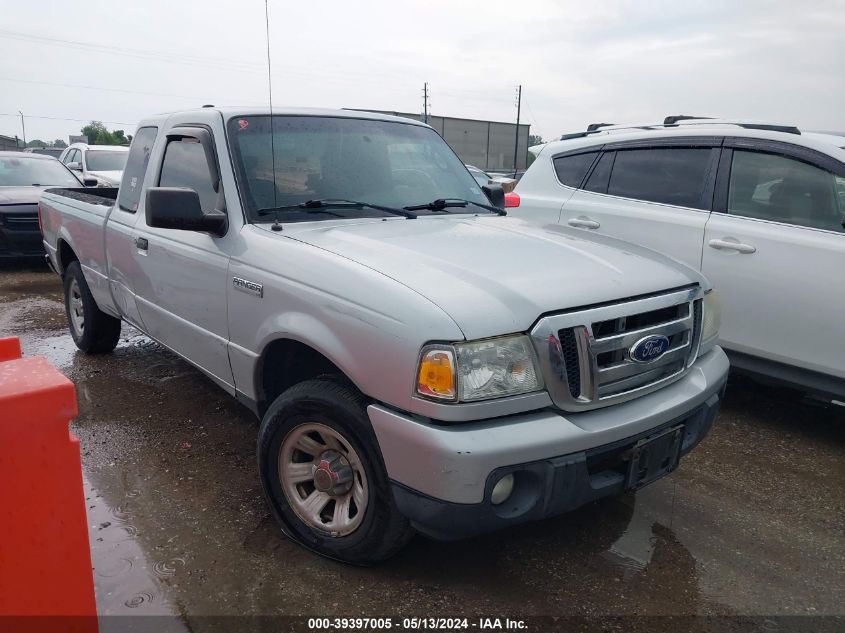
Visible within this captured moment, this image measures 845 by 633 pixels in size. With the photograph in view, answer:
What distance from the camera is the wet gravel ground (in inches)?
103

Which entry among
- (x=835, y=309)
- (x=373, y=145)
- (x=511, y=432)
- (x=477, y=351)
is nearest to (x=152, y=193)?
(x=373, y=145)

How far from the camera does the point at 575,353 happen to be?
7.88 ft

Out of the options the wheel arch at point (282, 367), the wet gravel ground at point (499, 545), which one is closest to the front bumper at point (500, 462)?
the wet gravel ground at point (499, 545)

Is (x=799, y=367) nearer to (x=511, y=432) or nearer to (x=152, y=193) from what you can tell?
(x=511, y=432)

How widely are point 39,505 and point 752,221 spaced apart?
4128mm

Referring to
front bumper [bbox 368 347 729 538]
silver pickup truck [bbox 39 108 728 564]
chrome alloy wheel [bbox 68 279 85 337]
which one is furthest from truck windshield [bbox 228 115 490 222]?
chrome alloy wheel [bbox 68 279 85 337]

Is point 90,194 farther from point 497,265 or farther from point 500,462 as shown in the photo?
point 500,462

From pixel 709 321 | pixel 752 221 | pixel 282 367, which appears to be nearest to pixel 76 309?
pixel 282 367

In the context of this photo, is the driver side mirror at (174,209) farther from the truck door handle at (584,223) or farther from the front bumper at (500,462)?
the truck door handle at (584,223)

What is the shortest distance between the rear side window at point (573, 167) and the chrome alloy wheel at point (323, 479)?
3.56m

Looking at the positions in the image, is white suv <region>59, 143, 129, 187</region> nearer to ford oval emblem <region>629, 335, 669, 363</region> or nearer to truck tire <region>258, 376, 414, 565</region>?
truck tire <region>258, 376, 414, 565</region>

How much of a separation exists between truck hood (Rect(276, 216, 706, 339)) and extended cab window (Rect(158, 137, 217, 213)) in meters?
0.71

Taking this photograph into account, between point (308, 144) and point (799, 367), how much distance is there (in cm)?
311

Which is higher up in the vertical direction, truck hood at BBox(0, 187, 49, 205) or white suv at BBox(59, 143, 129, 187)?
white suv at BBox(59, 143, 129, 187)
